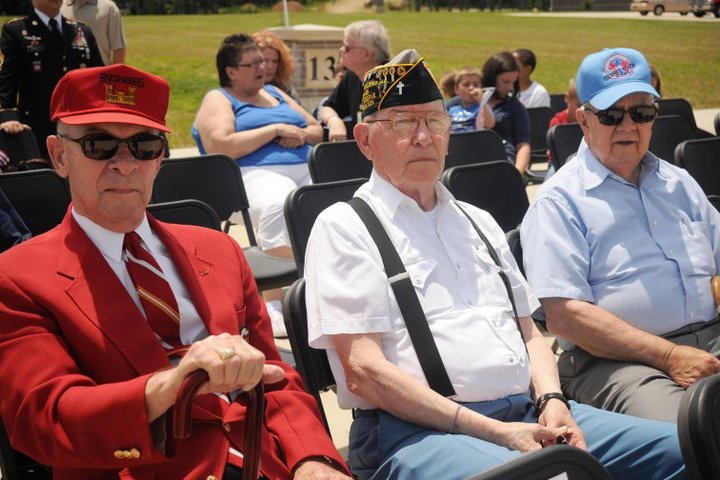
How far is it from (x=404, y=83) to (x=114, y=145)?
1.02 m

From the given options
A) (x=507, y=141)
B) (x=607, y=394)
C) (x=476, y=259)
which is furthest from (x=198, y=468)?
(x=507, y=141)

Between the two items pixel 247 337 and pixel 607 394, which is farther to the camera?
pixel 607 394

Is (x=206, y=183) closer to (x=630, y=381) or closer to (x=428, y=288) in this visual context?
(x=428, y=288)

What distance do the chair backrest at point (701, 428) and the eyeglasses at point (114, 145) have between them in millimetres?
1506

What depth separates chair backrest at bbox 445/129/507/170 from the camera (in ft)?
19.6

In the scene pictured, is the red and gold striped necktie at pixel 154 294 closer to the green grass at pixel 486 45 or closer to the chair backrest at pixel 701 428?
the chair backrest at pixel 701 428

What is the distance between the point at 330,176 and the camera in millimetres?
5230

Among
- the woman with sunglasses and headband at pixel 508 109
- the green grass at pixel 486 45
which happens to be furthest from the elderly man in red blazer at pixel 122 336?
the green grass at pixel 486 45

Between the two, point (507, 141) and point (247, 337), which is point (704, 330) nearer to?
point (247, 337)

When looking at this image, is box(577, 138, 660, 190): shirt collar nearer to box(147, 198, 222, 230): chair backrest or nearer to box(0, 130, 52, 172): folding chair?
box(147, 198, 222, 230): chair backrest

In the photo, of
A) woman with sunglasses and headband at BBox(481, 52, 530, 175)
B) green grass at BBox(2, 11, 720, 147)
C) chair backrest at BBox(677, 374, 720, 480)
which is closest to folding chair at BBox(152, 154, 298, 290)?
chair backrest at BBox(677, 374, 720, 480)

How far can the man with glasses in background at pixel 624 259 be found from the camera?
3105mm

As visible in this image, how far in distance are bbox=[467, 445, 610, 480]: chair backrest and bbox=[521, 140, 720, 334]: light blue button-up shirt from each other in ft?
4.86

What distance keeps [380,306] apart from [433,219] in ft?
1.53
